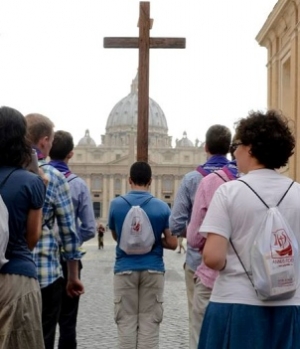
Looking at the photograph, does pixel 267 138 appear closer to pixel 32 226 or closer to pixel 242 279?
pixel 242 279

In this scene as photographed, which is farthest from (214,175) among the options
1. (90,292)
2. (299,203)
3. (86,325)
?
(90,292)

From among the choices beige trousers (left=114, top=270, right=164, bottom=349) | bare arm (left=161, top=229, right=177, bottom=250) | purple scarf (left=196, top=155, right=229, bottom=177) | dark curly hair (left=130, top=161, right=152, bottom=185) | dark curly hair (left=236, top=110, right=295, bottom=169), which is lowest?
beige trousers (left=114, top=270, right=164, bottom=349)

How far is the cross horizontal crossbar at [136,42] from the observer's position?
32.5ft

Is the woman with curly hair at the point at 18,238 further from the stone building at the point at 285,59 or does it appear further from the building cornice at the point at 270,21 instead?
the building cornice at the point at 270,21

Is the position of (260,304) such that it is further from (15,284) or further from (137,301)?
(137,301)

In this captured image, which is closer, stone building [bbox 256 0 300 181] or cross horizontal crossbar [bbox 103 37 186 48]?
cross horizontal crossbar [bbox 103 37 186 48]

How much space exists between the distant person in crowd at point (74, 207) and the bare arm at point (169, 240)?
0.80 m

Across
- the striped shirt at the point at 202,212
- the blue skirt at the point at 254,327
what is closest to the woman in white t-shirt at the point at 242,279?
the blue skirt at the point at 254,327

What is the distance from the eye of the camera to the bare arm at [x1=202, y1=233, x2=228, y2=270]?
353cm

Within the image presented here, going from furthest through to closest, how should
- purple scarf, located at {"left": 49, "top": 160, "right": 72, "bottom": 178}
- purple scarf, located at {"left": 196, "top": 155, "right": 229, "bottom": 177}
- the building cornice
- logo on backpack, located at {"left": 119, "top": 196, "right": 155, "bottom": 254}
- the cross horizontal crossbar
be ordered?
the building cornice → the cross horizontal crossbar → logo on backpack, located at {"left": 119, "top": 196, "right": 155, "bottom": 254} → purple scarf, located at {"left": 49, "top": 160, "right": 72, "bottom": 178} → purple scarf, located at {"left": 196, "top": 155, "right": 229, "bottom": 177}

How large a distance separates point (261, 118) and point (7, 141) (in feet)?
4.23

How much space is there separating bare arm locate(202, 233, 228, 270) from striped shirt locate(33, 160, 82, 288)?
4.93 feet

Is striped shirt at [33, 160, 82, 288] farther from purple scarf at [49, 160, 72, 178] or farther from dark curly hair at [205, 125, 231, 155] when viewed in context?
dark curly hair at [205, 125, 231, 155]

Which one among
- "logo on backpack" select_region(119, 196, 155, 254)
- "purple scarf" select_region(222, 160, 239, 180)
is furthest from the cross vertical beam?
"purple scarf" select_region(222, 160, 239, 180)
